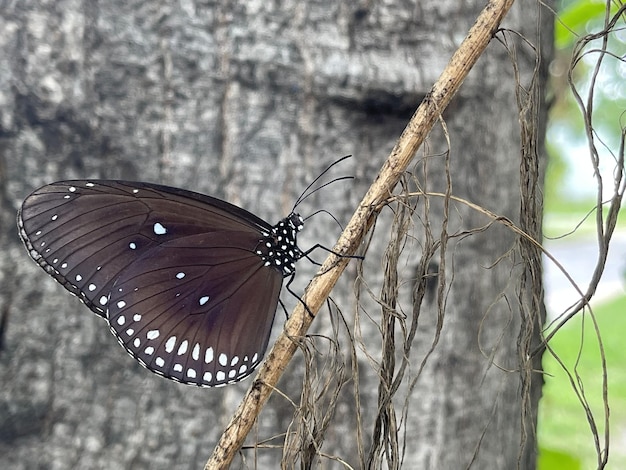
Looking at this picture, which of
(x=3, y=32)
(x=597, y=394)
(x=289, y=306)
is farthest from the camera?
(x=597, y=394)

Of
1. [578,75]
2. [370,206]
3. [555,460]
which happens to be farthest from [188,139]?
[578,75]

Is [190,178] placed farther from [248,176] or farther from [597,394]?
[597,394]

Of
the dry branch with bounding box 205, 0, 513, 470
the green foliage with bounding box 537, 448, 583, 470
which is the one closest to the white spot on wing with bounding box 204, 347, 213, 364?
the dry branch with bounding box 205, 0, 513, 470

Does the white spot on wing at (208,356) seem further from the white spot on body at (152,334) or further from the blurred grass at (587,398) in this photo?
the blurred grass at (587,398)

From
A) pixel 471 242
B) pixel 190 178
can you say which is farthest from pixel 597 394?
pixel 190 178

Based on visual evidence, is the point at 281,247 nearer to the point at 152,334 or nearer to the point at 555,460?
the point at 152,334

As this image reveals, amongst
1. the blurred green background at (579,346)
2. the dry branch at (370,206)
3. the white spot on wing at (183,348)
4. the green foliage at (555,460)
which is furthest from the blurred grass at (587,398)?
the dry branch at (370,206)

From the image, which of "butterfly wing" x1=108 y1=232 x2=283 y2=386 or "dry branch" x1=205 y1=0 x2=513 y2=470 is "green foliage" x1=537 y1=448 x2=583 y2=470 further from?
"dry branch" x1=205 y1=0 x2=513 y2=470
